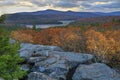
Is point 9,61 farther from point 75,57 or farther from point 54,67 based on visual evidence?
point 75,57

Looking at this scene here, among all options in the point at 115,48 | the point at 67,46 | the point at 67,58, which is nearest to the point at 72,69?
the point at 67,58

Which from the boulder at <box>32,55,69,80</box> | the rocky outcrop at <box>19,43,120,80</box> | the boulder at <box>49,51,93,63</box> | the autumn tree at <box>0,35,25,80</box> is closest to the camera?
the autumn tree at <box>0,35,25,80</box>

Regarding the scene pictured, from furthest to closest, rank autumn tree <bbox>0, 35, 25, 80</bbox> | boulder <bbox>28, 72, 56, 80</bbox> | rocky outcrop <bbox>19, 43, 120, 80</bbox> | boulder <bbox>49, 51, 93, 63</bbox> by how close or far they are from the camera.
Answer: boulder <bbox>49, 51, 93, 63</bbox>
rocky outcrop <bbox>19, 43, 120, 80</bbox>
autumn tree <bbox>0, 35, 25, 80</bbox>
boulder <bbox>28, 72, 56, 80</bbox>

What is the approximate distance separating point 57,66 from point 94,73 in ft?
12.9

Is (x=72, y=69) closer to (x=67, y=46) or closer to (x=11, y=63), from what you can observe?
(x=11, y=63)

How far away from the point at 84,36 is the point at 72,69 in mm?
37621

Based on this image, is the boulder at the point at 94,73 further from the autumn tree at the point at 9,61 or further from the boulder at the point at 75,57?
the autumn tree at the point at 9,61

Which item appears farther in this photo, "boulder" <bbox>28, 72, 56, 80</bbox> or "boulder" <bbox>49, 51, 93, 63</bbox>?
"boulder" <bbox>49, 51, 93, 63</bbox>

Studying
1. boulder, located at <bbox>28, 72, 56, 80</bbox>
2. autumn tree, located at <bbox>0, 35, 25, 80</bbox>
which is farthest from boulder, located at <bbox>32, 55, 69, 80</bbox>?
autumn tree, located at <bbox>0, 35, 25, 80</bbox>

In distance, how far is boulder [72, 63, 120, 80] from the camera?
3069 centimetres

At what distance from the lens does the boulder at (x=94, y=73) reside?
30.7 meters

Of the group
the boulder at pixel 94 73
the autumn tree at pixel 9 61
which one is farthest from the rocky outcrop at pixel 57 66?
the autumn tree at pixel 9 61

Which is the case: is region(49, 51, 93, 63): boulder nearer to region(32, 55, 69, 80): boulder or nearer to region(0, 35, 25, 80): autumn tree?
region(32, 55, 69, 80): boulder

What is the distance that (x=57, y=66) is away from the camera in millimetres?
32438
